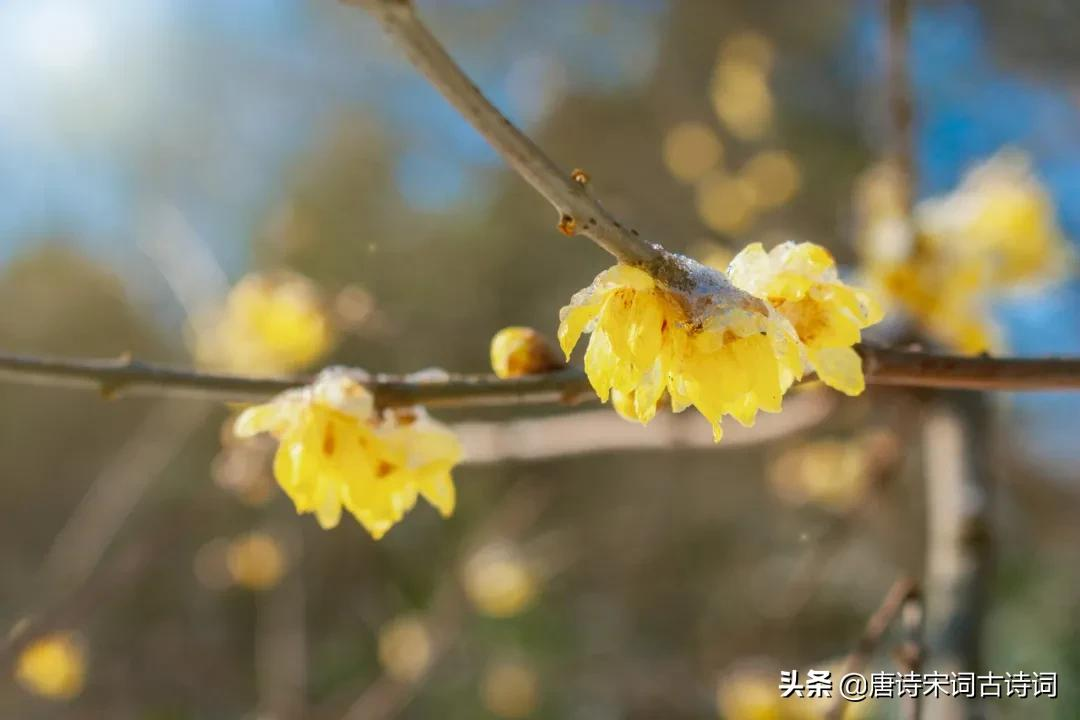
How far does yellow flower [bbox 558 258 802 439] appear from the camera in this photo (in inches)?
10.4

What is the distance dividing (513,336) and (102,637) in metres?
1.89

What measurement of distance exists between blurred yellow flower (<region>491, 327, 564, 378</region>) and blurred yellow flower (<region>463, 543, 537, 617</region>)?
983 mm

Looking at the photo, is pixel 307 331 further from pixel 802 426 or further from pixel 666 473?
pixel 666 473

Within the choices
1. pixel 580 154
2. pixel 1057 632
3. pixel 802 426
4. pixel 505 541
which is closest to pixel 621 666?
pixel 505 541

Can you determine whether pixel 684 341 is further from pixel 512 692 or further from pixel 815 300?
pixel 512 692

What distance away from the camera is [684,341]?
0.90 ft

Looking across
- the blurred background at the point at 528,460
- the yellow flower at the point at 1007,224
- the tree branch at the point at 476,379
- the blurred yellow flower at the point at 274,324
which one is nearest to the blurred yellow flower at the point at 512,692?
the blurred background at the point at 528,460

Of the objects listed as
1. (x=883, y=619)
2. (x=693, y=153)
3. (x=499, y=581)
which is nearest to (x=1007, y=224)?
(x=883, y=619)

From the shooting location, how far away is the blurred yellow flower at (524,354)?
37 cm

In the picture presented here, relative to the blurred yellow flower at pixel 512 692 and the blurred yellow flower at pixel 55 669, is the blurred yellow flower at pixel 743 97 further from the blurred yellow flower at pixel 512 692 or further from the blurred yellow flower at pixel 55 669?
the blurred yellow flower at pixel 55 669

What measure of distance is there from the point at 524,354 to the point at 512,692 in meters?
1.41

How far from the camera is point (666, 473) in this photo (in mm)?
2260

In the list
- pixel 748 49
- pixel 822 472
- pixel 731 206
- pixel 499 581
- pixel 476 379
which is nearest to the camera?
pixel 476 379

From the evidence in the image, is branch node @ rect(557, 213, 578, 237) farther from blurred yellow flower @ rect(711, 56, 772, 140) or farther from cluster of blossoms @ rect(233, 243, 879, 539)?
blurred yellow flower @ rect(711, 56, 772, 140)
